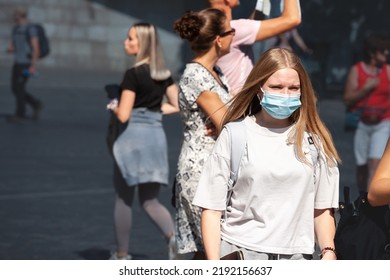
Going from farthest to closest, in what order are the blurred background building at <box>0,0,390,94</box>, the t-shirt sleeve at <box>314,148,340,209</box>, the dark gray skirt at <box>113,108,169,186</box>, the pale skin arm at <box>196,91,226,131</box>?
1. the blurred background building at <box>0,0,390,94</box>
2. the dark gray skirt at <box>113,108,169,186</box>
3. the pale skin arm at <box>196,91,226,131</box>
4. the t-shirt sleeve at <box>314,148,340,209</box>

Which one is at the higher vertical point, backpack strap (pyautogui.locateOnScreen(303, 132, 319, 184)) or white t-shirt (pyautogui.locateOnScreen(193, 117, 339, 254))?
backpack strap (pyautogui.locateOnScreen(303, 132, 319, 184))

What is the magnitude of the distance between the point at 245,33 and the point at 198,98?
0.49 m

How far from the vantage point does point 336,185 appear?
178 inches

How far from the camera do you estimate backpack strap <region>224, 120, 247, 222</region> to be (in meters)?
4.43

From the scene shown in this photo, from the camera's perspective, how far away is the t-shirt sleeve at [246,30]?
614cm

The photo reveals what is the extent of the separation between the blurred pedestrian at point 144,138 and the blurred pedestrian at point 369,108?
9.77 ft

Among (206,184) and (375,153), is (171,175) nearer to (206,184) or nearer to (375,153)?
(375,153)

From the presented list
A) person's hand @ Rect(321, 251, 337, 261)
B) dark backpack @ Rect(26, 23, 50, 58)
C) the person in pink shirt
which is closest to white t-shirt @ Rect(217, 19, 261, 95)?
the person in pink shirt

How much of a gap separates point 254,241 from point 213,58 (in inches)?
68.0

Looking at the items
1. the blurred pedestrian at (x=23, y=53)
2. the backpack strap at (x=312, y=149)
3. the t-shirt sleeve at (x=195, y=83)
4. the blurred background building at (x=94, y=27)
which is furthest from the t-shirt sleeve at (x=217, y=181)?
the blurred background building at (x=94, y=27)

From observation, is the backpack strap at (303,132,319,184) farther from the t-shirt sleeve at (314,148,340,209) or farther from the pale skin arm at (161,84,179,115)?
the pale skin arm at (161,84,179,115)

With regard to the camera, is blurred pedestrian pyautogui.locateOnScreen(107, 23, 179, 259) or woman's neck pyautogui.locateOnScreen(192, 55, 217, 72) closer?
woman's neck pyautogui.locateOnScreen(192, 55, 217, 72)

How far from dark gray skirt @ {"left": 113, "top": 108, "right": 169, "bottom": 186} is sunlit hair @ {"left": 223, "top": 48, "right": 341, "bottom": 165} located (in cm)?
395
